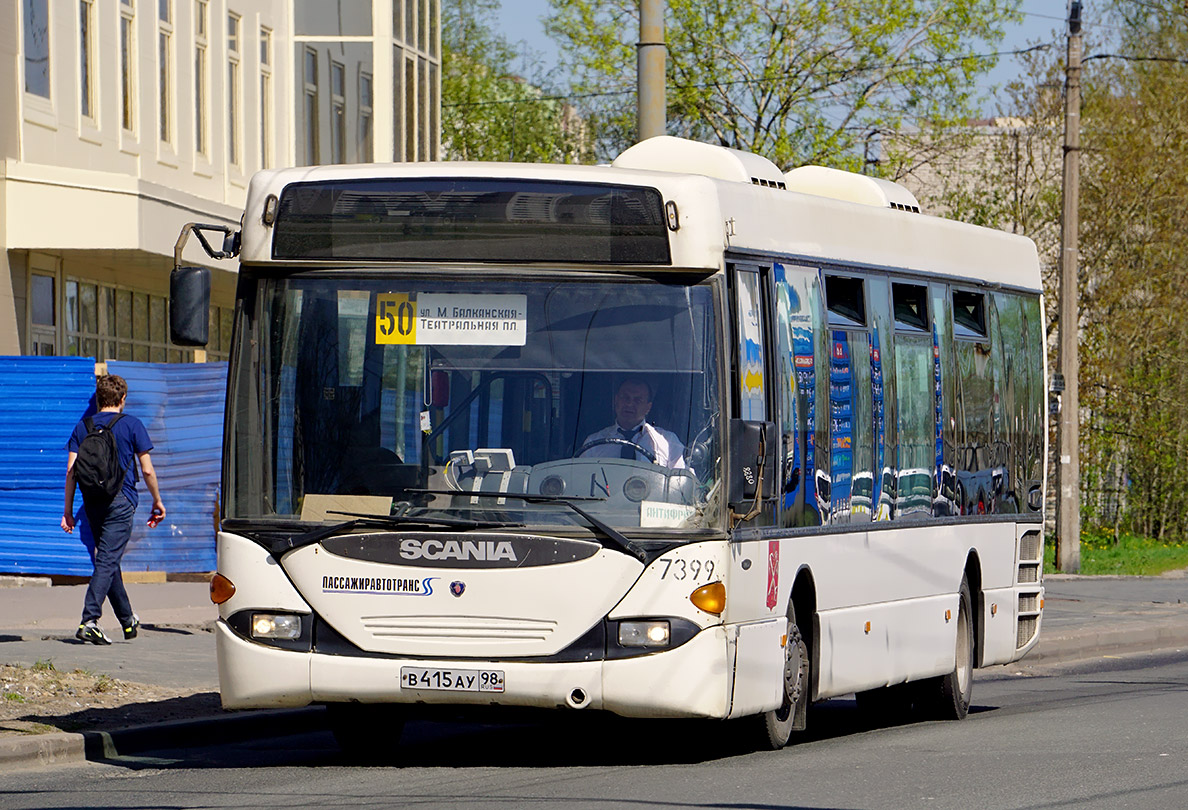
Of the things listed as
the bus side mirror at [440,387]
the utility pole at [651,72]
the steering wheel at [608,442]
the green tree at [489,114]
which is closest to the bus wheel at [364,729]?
the bus side mirror at [440,387]

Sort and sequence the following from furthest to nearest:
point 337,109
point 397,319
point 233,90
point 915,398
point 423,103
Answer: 1. point 423,103
2. point 337,109
3. point 233,90
4. point 915,398
5. point 397,319

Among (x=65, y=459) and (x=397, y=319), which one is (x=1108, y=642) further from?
(x=397, y=319)

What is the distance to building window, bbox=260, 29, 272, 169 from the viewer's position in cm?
3161

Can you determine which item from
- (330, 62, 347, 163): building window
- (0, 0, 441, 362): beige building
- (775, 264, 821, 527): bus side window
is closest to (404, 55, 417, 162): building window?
(0, 0, 441, 362): beige building

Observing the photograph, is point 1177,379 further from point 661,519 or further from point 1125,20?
point 661,519

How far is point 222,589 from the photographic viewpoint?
965 cm

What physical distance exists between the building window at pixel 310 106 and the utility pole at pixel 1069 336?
421 inches

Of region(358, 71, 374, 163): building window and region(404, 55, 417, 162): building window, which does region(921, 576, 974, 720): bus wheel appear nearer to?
region(358, 71, 374, 163): building window

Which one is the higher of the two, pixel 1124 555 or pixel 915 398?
pixel 915 398

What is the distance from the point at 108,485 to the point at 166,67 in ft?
46.7

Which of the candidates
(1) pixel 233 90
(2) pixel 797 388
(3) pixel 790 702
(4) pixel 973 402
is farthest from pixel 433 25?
(3) pixel 790 702

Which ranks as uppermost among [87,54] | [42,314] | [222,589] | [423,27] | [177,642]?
[423,27]

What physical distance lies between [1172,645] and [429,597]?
42.9 feet

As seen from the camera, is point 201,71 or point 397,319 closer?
point 397,319
